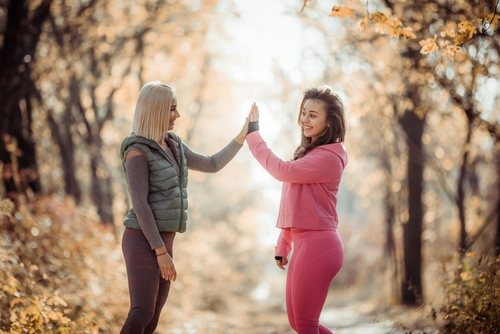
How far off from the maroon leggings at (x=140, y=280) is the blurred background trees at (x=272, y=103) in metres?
1.27

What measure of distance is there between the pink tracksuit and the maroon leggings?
2.78ft

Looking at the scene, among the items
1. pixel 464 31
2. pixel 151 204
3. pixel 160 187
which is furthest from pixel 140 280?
pixel 464 31

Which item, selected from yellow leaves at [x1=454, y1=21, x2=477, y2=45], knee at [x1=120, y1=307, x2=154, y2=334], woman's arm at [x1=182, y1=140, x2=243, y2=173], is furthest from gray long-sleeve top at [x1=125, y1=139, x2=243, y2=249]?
yellow leaves at [x1=454, y1=21, x2=477, y2=45]

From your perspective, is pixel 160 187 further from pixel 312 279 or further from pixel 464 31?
pixel 464 31

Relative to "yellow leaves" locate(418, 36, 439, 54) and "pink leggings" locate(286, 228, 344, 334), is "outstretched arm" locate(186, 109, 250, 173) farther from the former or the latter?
"yellow leaves" locate(418, 36, 439, 54)

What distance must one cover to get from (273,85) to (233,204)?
51.9 feet

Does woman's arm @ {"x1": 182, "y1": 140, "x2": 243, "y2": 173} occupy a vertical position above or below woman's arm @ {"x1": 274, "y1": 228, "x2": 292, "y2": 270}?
above

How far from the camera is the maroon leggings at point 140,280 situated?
3.54 m

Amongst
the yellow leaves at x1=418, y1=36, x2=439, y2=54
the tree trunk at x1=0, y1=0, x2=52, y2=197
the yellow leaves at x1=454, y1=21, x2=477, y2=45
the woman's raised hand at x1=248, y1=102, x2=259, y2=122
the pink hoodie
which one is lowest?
the pink hoodie

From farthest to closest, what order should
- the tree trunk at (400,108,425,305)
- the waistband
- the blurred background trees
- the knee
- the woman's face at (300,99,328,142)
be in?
1. the tree trunk at (400,108,425,305)
2. the blurred background trees
3. the woman's face at (300,99,328,142)
4. the waistband
5. the knee

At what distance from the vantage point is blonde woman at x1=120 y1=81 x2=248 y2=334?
3609mm

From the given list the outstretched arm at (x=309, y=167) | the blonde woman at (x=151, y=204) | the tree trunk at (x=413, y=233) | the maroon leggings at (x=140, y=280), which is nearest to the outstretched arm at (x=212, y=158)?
the blonde woman at (x=151, y=204)

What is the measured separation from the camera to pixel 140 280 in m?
3.61

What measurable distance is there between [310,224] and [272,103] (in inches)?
358
